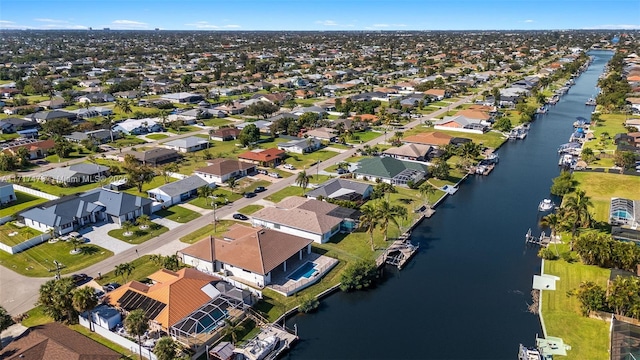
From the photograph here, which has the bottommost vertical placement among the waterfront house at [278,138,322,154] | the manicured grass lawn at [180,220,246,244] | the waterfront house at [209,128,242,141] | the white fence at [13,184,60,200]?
the manicured grass lawn at [180,220,246,244]

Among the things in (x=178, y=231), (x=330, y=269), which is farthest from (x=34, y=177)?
(x=330, y=269)

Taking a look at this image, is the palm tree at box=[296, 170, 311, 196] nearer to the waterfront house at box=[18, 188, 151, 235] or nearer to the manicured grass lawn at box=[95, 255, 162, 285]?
the waterfront house at box=[18, 188, 151, 235]

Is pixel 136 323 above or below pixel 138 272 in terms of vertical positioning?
above

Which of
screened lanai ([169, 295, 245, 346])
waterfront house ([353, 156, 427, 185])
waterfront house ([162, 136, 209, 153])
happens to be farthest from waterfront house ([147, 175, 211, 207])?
screened lanai ([169, 295, 245, 346])

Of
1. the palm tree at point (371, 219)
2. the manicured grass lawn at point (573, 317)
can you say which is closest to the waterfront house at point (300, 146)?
the palm tree at point (371, 219)

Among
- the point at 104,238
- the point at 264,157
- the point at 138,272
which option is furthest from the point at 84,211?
the point at 264,157

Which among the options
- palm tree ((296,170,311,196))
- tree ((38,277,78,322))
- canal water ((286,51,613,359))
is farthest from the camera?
palm tree ((296,170,311,196))

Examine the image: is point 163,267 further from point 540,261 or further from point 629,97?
point 629,97

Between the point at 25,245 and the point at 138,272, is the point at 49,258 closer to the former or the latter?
the point at 25,245
